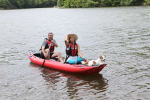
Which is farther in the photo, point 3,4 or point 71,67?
point 3,4

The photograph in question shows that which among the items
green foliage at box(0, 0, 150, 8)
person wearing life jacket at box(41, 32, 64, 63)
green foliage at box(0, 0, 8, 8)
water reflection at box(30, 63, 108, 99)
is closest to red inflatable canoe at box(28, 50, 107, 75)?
water reflection at box(30, 63, 108, 99)

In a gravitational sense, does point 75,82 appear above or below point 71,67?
below

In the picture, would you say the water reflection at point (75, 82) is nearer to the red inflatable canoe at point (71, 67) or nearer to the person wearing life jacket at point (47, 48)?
the red inflatable canoe at point (71, 67)

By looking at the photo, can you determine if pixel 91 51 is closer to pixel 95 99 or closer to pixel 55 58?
pixel 55 58

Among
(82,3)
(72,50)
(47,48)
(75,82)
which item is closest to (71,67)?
(72,50)

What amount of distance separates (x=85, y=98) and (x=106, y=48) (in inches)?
284

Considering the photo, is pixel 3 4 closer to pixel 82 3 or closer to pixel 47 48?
pixel 82 3

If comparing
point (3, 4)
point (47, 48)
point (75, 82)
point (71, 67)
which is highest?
point (3, 4)

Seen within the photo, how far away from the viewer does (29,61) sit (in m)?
11.0

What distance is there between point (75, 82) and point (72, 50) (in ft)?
4.61

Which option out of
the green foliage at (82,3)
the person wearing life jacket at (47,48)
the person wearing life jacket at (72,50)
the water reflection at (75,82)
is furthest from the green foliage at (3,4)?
the person wearing life jacket at (72,50)

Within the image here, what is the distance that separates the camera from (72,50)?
8492 mm

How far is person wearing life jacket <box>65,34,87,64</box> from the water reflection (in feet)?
2.00

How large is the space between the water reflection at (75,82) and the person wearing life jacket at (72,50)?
2.00 feet
